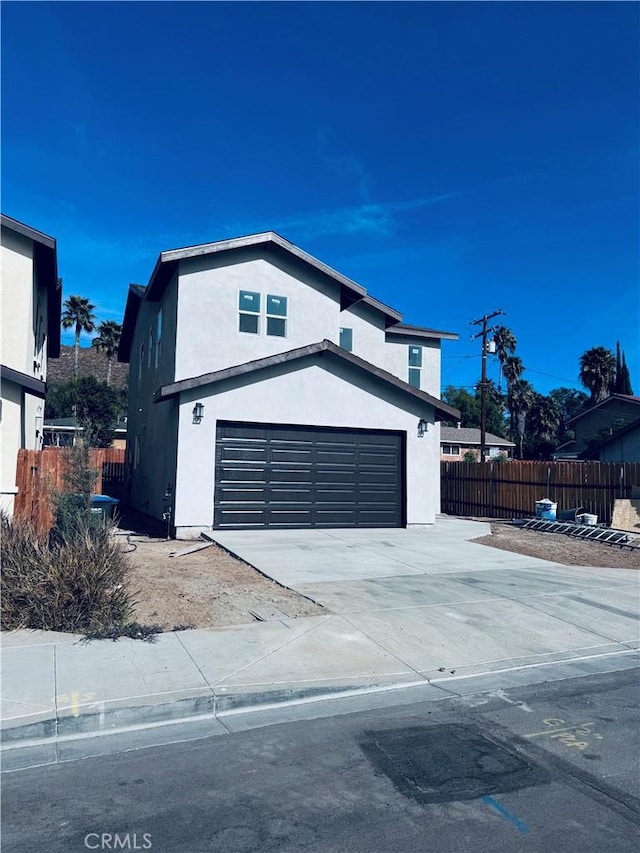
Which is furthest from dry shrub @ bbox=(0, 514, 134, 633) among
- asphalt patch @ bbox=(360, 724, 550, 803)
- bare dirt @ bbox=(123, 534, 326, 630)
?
asphalt patch @ bbox=(360, 724, 550, 803)

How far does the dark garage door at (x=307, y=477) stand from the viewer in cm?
1517

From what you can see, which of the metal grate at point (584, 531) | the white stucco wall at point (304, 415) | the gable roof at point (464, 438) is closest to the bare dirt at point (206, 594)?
the white stucco wall at point (304, 415)

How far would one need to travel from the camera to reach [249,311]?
17.4 meters

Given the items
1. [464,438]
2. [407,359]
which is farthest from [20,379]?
[464,438]

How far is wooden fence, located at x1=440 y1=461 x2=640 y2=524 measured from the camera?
18.9m

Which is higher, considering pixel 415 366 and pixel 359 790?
pixel 415 366

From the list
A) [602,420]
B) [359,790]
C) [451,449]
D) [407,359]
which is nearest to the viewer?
[359,790]

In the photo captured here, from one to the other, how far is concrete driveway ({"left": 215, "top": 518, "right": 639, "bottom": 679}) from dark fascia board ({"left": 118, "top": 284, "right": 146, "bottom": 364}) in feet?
38.4

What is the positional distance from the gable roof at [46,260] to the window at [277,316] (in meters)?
5.72

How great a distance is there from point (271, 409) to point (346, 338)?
671 cm

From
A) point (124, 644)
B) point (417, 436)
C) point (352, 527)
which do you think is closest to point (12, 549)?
point (124, 644)

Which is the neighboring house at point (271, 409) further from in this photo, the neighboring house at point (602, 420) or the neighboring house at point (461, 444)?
the neighboring house at point (461, 444)

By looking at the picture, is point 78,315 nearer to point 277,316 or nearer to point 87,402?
point 87,402

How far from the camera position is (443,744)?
188 inches
